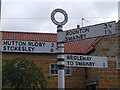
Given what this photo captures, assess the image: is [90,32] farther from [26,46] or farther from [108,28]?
[26,46]

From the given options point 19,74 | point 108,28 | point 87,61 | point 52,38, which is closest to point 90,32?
point 108,28

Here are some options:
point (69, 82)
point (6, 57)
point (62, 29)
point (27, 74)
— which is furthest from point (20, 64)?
point (62, 29)

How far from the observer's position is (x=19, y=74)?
19203 mm

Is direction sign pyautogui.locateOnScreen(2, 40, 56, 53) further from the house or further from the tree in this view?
the house

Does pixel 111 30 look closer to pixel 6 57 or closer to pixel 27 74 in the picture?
pixel 27 74

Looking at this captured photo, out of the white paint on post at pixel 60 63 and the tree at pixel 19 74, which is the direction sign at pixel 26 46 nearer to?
the white paint on post at pixel 60 63

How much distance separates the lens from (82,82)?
93.1ft

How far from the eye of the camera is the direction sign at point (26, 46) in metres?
10.0

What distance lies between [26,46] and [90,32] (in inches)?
73.2

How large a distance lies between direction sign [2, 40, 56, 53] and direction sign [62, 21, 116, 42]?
482 mm

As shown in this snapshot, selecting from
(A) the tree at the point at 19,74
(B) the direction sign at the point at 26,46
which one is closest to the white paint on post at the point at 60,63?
(B) the direction sign at the point at 26,46

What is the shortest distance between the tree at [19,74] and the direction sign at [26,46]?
29.5 ft

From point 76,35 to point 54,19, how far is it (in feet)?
2.75

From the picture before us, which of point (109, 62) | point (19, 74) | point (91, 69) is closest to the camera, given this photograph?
point (19, 74)
